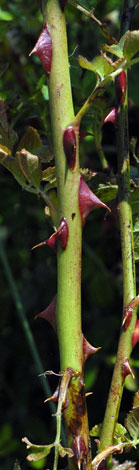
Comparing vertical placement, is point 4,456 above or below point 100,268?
below

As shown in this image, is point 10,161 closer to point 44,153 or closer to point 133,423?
point 44,153

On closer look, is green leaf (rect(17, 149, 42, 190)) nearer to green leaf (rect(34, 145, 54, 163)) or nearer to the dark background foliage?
green leaf (rect(34, 145, 54, 163))

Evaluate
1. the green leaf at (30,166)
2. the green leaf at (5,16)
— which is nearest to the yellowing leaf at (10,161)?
the green leaf at (30,166)

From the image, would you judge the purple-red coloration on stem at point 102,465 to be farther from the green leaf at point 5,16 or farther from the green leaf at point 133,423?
the green leaf at point 5,16

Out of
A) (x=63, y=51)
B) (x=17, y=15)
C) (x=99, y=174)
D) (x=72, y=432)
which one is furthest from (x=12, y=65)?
(x=72, y=432)

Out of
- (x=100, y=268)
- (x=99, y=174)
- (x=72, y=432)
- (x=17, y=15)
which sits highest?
(x=17, y=15)

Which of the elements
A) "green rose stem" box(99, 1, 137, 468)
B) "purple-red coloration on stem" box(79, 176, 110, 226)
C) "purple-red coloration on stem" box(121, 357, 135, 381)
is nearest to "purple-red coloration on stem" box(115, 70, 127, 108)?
"green rose stem" box(99, 1, 137, 468)

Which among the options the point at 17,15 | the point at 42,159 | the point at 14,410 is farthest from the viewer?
the point at 14,410

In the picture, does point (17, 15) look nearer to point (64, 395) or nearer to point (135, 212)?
point (135, 212)
